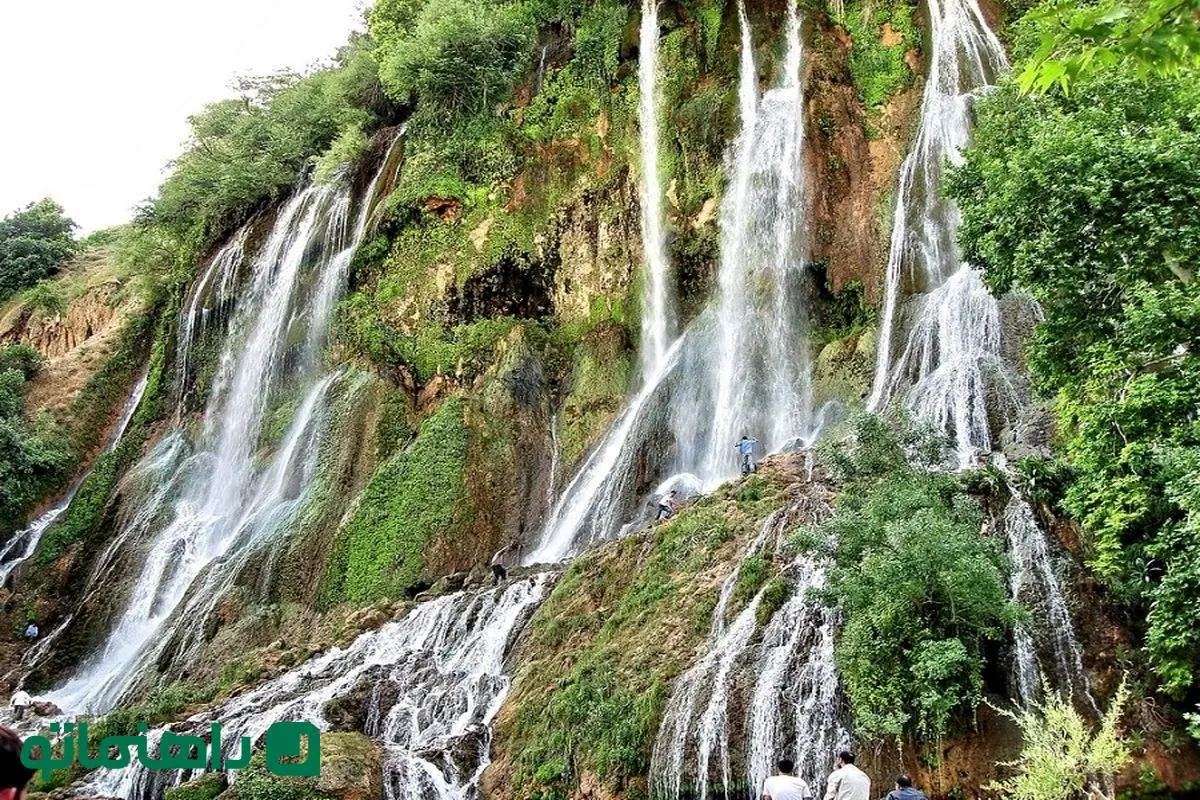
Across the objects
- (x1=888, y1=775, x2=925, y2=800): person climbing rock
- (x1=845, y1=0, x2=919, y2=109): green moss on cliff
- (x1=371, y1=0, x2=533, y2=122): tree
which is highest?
(x1=371, y1=0, x2=533, y2=122): tree

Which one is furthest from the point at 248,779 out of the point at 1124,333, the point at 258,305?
the point at 258,305

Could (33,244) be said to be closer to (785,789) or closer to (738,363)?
(738,363)

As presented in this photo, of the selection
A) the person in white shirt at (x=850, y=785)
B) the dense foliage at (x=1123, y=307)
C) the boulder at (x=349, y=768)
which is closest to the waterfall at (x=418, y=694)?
the boulder at (x=349, y=768)

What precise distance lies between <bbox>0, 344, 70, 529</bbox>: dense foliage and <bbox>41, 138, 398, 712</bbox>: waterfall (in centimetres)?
364

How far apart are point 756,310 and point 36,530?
2447 centimetres

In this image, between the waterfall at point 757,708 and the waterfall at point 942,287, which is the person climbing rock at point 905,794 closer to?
the waterfall at point 757,708

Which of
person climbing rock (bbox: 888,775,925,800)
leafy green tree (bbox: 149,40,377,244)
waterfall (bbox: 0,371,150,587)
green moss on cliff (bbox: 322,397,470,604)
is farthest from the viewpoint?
leafy green tree (bbox: 149,40,377,244)

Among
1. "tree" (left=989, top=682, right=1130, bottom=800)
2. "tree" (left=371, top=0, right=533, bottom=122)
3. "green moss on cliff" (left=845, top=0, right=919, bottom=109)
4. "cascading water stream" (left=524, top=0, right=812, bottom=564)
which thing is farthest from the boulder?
"tree" (left=371, top=0, right=533, bottom=122)

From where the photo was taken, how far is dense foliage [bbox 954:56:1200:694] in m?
9.84

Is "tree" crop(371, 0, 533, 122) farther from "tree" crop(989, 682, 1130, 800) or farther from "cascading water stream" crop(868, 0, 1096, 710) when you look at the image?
"tree" crop(989, 682, 1130, 800)

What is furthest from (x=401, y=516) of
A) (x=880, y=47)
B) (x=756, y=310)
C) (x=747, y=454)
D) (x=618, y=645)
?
(x=880, y=47)

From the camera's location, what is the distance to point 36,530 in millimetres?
30359

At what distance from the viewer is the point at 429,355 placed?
28.1 meters

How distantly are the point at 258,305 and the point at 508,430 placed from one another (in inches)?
484
